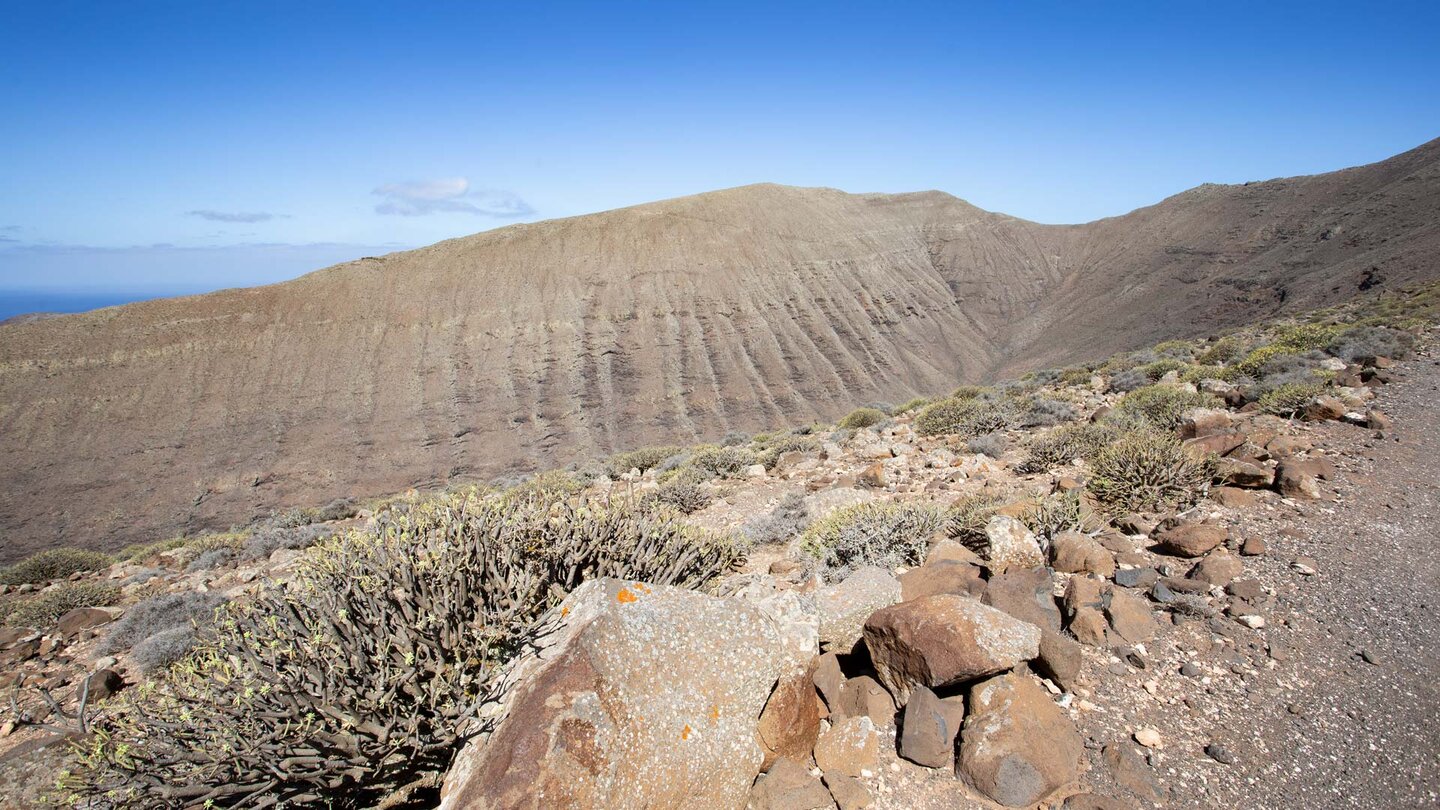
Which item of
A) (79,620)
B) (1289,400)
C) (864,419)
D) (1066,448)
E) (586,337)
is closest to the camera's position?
(79,620)

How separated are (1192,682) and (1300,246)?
50271 millimetres

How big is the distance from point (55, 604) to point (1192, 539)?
11.9 meters

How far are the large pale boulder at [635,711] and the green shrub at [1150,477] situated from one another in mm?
3997

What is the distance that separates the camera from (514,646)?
120 inches

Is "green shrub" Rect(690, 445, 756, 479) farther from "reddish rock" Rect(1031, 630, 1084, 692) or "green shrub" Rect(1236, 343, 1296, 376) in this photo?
"green shrub" Rect(1236, 343, 1296, 376)

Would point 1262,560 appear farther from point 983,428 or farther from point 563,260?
point 563,260

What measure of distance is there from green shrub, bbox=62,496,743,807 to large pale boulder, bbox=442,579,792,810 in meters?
0.24

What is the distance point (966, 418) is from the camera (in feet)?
35.4

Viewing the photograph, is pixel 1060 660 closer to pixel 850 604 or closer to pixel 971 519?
pixel 850 604

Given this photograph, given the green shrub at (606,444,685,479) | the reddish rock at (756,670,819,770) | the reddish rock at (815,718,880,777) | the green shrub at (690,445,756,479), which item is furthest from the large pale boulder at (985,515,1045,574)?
the green shrub at (606,444,685,479)

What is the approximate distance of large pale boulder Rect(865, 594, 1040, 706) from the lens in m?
3.16

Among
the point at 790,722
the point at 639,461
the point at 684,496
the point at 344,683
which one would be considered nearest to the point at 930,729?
the point at 790,722

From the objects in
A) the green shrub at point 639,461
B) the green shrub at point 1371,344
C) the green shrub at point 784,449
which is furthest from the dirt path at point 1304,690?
the green shrub at point 639,461

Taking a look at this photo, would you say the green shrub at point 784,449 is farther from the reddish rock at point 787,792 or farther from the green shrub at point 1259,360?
the reddish rock at point 787,792
